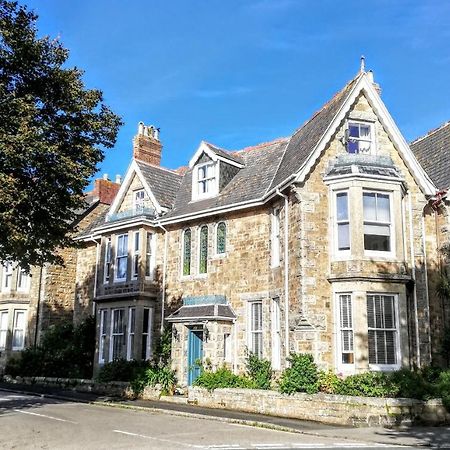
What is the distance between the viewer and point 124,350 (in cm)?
2681

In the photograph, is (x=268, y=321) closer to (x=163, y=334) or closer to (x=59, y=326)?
(x=163, y=334)

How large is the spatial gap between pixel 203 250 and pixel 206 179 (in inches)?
137

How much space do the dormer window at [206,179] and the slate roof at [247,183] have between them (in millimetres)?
486

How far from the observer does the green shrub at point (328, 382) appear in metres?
18.2

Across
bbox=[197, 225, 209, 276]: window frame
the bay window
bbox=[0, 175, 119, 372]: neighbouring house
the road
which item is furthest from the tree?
bbox=[0, 175, 119, 372]: neighbouring house

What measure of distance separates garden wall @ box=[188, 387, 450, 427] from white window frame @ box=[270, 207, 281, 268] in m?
5.42

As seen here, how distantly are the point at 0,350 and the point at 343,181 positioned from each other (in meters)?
24.2

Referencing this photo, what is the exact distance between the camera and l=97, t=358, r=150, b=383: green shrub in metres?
25.2

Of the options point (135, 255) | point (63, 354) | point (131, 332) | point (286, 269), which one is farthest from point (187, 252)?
point (63, 354)

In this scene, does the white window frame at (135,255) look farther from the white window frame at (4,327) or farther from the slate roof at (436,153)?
the slate roof at (436,153)

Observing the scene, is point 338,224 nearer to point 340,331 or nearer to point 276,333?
point 340,331

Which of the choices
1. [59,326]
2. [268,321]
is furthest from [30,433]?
[59,326]

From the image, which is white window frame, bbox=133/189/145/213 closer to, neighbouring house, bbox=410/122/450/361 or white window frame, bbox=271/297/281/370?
white window frame, bbox=271/297/281/370

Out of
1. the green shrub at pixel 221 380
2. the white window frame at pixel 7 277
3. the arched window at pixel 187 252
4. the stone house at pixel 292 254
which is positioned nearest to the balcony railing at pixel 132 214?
the stone house at pixel 292 254
